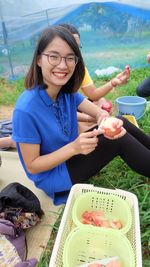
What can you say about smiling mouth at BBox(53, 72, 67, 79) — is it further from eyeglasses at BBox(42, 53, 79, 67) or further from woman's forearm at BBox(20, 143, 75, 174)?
woman's forearm at BBox(20, 143, 75, 174)

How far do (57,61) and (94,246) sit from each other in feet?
3.20

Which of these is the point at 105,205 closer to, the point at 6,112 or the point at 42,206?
the point at 42,206

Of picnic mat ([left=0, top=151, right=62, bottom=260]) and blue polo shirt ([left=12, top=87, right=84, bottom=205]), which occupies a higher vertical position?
blue polo shirt ([left=12, top=87, right=84, bottom=205])

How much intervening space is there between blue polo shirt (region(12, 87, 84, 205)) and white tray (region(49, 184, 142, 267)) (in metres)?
0.15

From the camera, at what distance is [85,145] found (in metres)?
1.55

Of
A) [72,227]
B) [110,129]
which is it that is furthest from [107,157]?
[72,227]

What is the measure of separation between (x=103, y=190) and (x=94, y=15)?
3.59m

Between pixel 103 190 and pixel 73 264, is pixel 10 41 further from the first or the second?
pixel 73 264

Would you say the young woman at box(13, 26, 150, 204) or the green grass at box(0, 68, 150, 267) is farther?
the green grass at box(0, 68, 150, 267)

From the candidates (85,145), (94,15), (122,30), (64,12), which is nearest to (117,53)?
(122,30)

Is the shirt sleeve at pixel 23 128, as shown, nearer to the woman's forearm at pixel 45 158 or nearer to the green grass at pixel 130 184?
the woman's forearm at pixel 45 158

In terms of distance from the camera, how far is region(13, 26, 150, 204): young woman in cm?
158

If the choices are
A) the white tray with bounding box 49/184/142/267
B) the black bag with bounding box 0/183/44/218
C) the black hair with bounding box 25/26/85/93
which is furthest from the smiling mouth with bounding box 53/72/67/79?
the black bag with bounding box 0/183/44/218

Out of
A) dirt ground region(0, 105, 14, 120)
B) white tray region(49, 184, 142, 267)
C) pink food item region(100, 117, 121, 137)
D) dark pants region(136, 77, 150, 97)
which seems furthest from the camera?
dirt ground region(0, 105, 14, 120)
